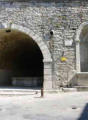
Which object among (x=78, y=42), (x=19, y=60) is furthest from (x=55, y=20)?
(x=19, y=60)

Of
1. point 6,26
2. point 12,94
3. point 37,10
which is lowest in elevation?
point 12,94

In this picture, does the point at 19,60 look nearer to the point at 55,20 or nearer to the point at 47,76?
the point at 47,76

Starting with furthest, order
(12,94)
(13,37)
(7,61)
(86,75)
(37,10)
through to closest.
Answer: (7,61)
(13,37)
(37,10)
(86,75)
(12,94)

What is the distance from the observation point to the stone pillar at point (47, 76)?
34.6ft

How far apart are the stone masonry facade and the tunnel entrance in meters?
0.98

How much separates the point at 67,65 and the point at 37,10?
3.41 m

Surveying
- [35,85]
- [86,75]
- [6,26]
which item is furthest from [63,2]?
[35,85]

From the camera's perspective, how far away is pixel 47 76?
10.6 metres

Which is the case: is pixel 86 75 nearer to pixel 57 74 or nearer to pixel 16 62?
pixel 57 74

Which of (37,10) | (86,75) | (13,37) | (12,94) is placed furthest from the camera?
(13,37)

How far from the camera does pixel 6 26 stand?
11.0 m

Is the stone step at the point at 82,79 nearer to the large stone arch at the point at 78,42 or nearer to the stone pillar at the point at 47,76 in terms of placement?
the large stone arch at the point at 78,42

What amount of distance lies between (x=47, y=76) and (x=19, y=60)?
5.91m

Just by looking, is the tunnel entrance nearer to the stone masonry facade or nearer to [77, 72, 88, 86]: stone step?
the stone masonry facade
